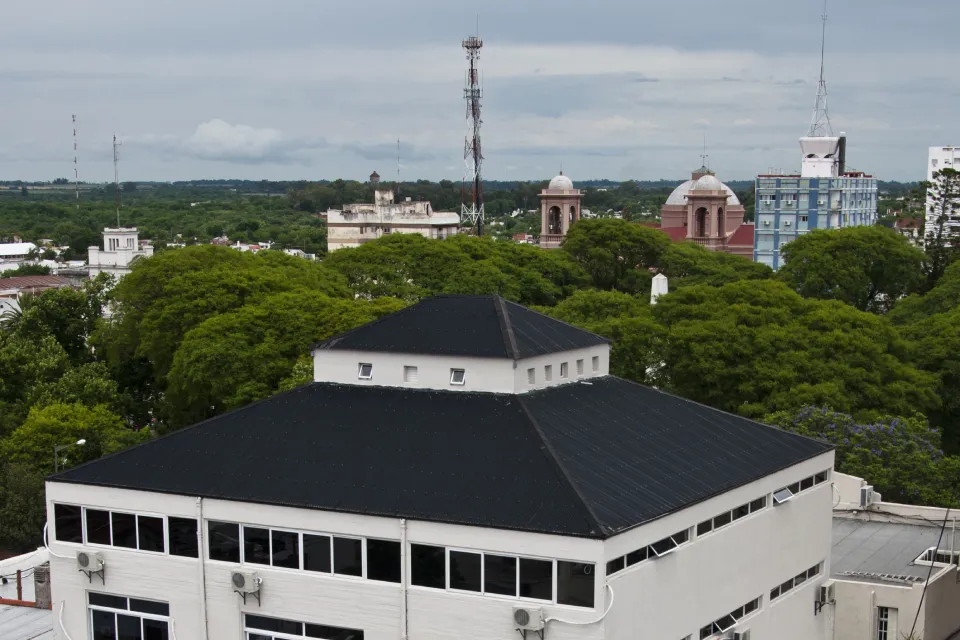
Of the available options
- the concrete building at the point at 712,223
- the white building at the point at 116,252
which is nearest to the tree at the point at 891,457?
the concrete building at the point at 712,223

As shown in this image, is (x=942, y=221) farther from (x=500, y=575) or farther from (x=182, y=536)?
(x=182, y=536)

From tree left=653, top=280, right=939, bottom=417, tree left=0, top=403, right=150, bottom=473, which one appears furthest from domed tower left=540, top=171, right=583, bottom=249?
tree left=0, top=403, right=150, bottom=473

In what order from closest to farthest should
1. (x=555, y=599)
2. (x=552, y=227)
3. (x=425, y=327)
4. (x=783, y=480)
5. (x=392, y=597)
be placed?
(x=555, y=599), (x=392, y=597), (x=783, y=480), (x=425, y=327), (x=552, y=227)

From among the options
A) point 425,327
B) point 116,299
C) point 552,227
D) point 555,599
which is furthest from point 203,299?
point 552,227

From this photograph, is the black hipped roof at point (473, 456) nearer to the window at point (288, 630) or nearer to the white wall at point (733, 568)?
the white wall at point (733, 568)

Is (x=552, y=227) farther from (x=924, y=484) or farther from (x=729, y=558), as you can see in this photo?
(x=729, y=558)

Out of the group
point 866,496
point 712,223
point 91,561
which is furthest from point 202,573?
point 712,223
